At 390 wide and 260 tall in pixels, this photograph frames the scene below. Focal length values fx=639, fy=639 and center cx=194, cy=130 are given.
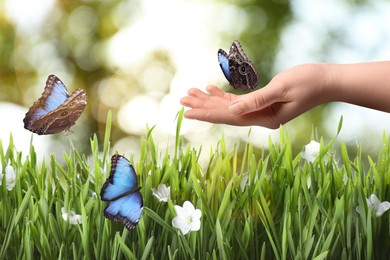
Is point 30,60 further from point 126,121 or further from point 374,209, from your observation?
point 374,209

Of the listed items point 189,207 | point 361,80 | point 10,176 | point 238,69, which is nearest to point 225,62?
point 238,69

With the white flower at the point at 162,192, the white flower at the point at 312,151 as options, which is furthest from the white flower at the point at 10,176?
the white flower at the point at 312,151

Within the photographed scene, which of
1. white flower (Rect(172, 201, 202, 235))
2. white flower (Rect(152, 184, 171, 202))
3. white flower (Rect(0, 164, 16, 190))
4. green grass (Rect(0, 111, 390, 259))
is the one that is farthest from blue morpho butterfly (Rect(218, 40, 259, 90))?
white flower (Rect(0, 164, 16, 190))

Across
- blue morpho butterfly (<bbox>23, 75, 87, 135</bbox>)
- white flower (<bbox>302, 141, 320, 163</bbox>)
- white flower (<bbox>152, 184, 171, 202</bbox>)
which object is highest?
blue morpho butterfly (<bbox>23, 75, 87, 135</bbox>)

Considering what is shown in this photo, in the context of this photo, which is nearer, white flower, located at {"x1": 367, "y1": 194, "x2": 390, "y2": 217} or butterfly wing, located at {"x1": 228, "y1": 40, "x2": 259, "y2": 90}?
white flower, located at {"x1": 367, "y1": 194, "x2": 390, "y2": 217}

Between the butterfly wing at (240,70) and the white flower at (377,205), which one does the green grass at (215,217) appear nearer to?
the white flower at (377,205)

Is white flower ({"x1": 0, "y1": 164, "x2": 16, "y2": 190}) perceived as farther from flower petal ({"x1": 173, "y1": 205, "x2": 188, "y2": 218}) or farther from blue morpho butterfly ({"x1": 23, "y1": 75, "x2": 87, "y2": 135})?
flower petal ({"x1": 173, "y1": 205, "x2": 188, "y2": 218})

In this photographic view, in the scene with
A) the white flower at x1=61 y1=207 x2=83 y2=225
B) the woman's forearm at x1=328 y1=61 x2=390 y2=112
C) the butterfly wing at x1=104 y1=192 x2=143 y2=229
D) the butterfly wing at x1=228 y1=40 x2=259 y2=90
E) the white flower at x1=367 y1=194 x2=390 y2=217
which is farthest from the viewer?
the woman's forearm at x1=328 y1=61 x2=390 y2=112
